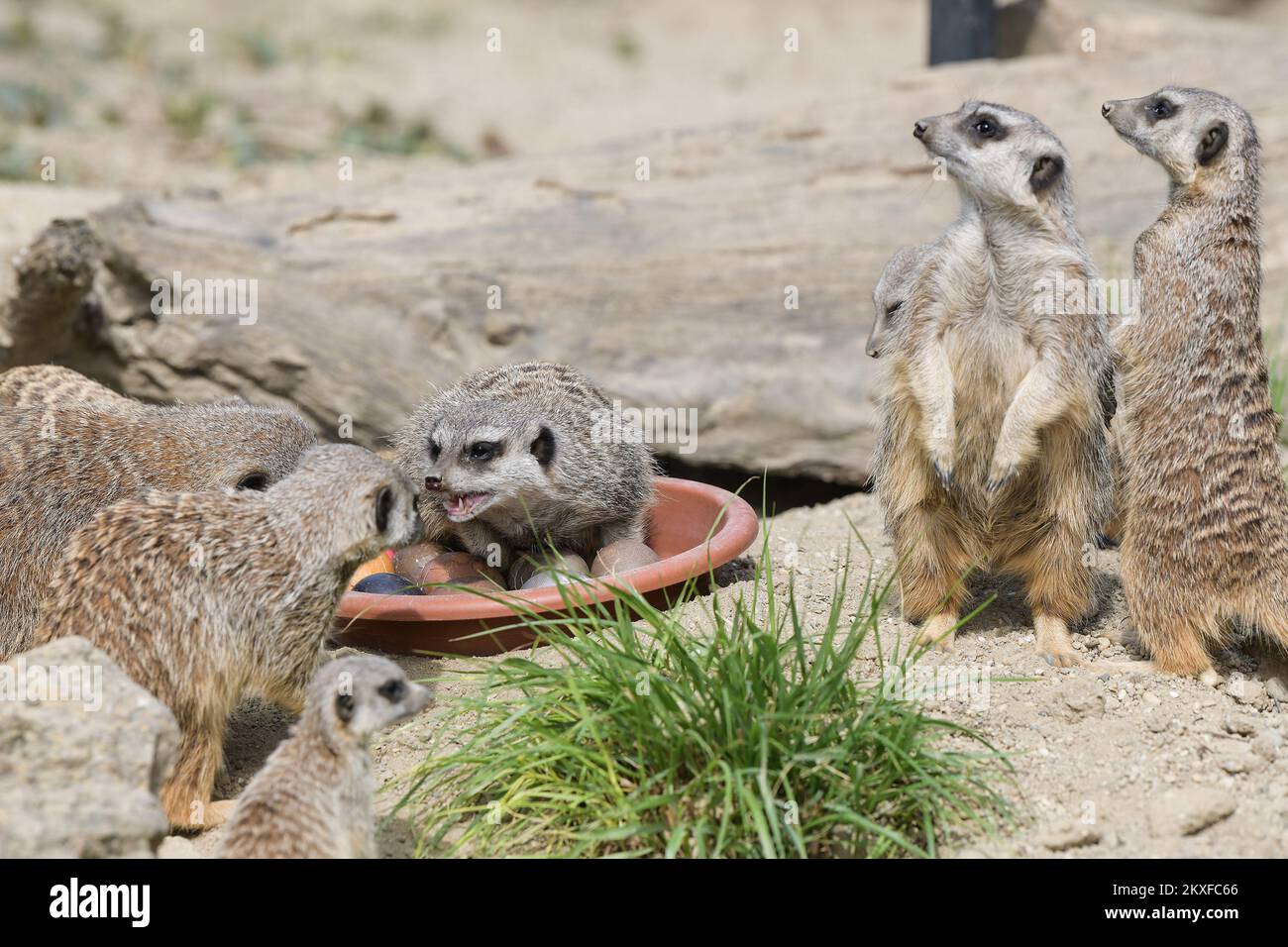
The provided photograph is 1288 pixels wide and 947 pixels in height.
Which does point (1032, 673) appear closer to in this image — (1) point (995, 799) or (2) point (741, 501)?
(1) point (995, 799)

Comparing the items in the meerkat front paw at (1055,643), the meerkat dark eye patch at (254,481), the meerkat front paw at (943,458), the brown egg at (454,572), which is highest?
the meerkat front paw at (943,458)

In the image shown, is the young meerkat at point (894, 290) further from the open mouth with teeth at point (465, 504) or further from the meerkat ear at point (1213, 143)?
the open mouth with teeth at point (465, 504)

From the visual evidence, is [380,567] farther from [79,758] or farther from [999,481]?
[999,481]

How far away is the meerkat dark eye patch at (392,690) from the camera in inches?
106

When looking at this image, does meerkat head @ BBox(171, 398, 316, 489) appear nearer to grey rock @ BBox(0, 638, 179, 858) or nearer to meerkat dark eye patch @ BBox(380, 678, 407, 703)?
grey rock @ BBox(0, 638, 179, 858)

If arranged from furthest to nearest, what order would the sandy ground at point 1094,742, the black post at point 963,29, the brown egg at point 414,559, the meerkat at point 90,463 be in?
the black post at point 963,29 < the brown egg at point 414,559 < the meerkat at point 90,463 < the sandy ground at point 1094,742

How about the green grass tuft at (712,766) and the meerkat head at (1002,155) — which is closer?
the green grass tuft at (712,766)

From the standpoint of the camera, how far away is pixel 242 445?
12.6ft

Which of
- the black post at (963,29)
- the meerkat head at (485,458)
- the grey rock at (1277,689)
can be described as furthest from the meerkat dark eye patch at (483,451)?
the black post at (963,29)

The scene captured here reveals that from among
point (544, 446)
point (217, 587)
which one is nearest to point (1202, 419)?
point (544, 446)

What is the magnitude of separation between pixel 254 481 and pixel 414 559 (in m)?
0.64

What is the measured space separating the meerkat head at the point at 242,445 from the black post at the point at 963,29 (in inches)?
182

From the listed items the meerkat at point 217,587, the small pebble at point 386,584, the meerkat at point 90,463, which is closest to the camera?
the meerkat at point 217,587

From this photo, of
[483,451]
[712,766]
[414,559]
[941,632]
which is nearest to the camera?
[712,766]
